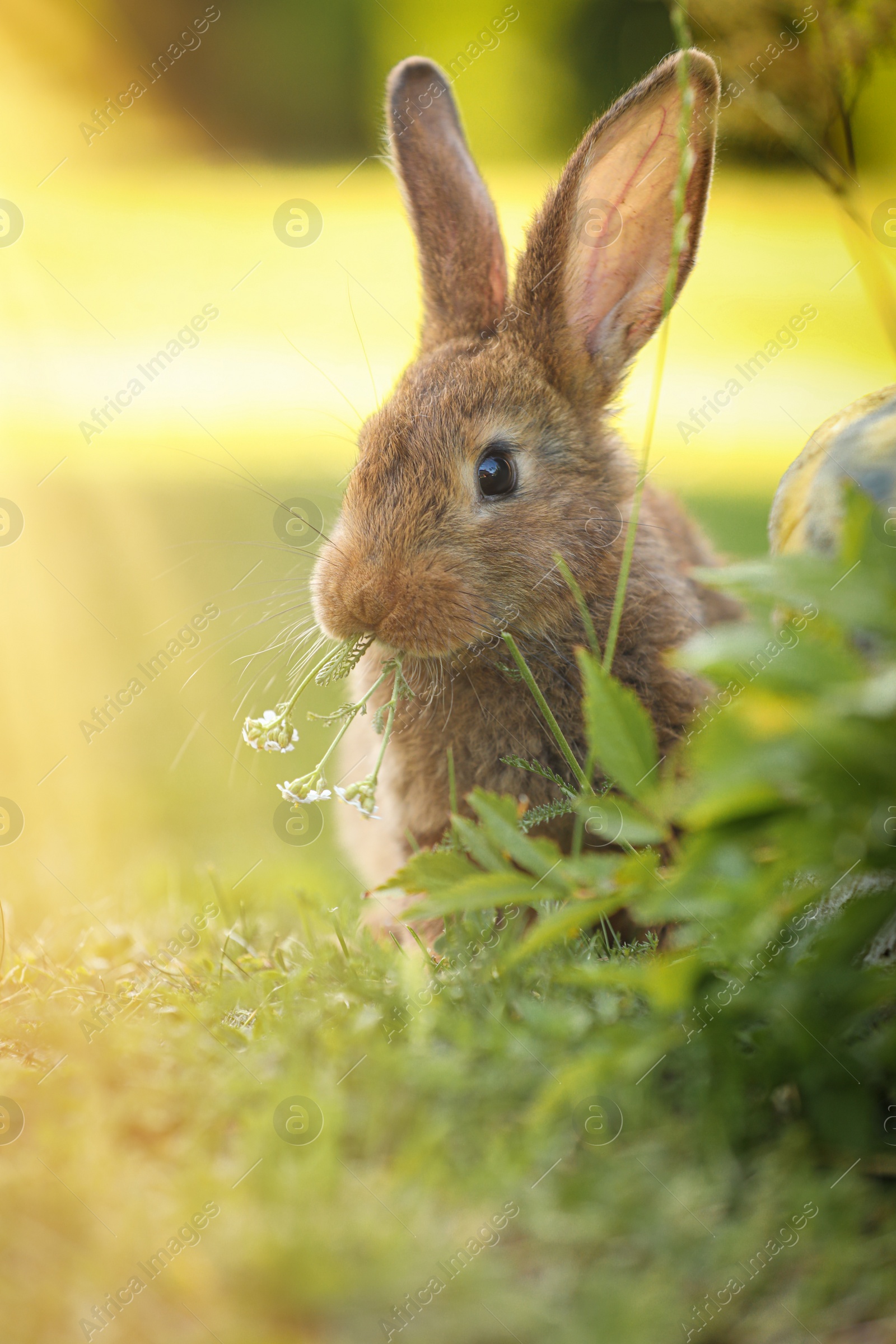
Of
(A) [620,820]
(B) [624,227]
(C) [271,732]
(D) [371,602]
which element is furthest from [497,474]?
(A) [620,820]

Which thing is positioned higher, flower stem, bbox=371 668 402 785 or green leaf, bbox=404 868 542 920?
flower stem, bbox=371 668 402 785

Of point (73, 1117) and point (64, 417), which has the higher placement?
point (64, 417)

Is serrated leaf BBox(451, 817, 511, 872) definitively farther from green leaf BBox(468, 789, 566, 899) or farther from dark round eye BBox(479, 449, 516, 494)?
dark round eye BBox(479, 449, 516, 494)

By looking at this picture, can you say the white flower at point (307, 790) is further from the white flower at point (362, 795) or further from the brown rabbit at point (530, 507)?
the brown rabbit at point (530, 507)

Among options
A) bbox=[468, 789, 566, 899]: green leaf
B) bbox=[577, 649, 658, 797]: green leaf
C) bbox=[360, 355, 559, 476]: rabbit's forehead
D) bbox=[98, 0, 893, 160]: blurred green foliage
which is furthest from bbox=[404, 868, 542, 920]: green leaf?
bbox=[98, 0, 893, 160]: blurred green foliage

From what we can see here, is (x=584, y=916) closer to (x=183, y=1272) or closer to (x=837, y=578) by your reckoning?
(x=837, y=578)

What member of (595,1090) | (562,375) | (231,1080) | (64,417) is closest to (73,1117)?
(231,1080)
